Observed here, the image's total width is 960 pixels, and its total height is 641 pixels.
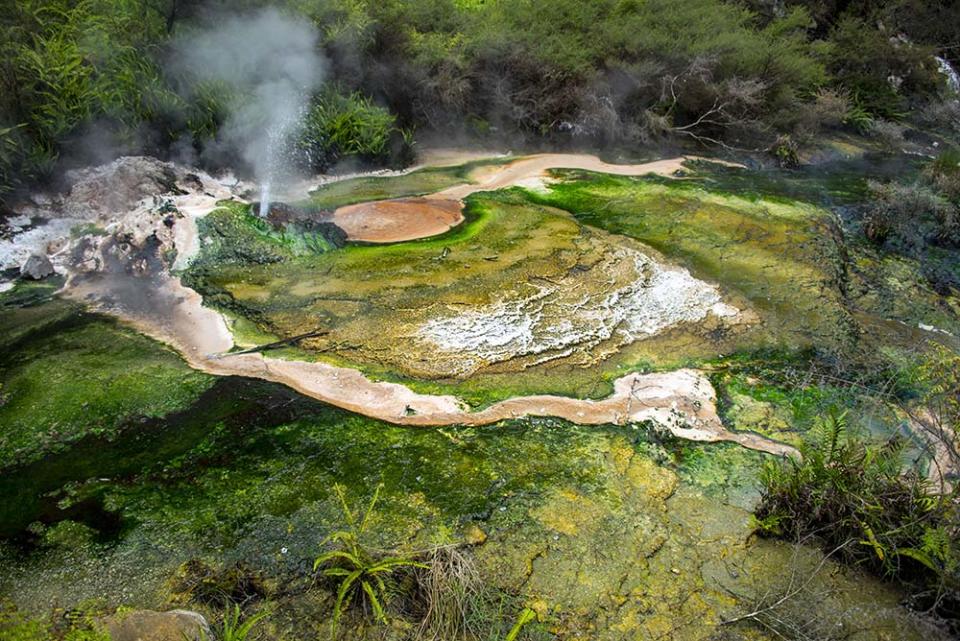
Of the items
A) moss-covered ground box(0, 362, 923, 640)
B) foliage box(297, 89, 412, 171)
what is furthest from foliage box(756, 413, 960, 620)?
foliage box(297, 89, 412, 171)

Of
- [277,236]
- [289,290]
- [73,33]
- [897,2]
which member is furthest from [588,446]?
[897,2]

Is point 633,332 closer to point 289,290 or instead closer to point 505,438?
point 505,438

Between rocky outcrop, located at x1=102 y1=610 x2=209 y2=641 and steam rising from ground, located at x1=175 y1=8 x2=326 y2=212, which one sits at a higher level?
steam rising from ground, located at x1=175 y1=8 x2=326 y2=212

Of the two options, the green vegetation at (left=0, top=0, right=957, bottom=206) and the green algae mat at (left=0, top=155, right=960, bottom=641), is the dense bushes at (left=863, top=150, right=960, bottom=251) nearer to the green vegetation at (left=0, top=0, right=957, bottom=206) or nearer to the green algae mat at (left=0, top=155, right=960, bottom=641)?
the green algae mat at (left=0, top=155, right=960, bottom=641)

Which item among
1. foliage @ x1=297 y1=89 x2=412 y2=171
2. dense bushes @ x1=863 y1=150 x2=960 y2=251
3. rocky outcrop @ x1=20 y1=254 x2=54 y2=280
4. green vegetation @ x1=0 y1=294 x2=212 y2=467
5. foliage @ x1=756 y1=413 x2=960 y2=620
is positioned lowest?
dense bushes @ x1=863 y1=150 x2=960 y2=251

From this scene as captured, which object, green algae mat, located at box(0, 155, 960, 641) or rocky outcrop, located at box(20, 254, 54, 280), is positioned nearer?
green algae mat, located at box(0, 155, 960, 641)

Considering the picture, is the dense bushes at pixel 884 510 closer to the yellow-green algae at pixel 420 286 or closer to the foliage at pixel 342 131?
the yellow-green algae at pixel 420 286
